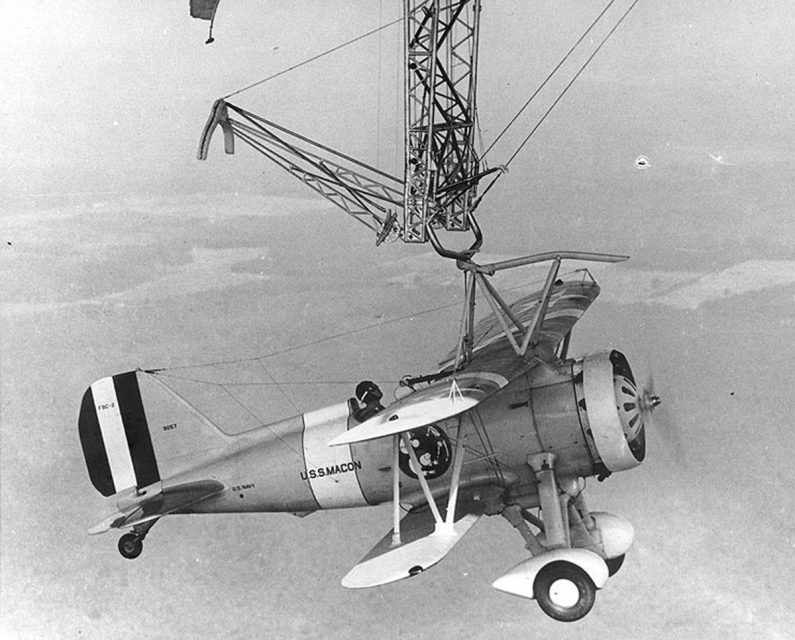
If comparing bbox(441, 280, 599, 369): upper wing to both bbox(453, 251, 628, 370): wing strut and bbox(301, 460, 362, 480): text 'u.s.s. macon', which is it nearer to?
bbox(453, 251, 628, 370): wing strut

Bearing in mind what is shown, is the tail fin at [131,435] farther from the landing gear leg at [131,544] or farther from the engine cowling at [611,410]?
the engine cowling at [611,410]

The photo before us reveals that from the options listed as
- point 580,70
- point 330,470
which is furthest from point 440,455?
point 580,70

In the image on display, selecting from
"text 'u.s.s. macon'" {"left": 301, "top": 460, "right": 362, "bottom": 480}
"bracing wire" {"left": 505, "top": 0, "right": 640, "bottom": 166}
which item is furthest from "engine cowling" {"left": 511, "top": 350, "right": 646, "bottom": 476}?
"bracing wire" {"left": 505, "top": 0, "right": 640, "bottom": 166}

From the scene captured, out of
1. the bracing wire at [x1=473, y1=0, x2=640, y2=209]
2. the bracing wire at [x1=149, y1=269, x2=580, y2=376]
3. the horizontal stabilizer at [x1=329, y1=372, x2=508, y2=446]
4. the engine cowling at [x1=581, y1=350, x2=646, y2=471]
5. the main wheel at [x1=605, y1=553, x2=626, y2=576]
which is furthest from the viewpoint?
the bracing wire at [x1=149, y1=269, x2=580, y2=376]

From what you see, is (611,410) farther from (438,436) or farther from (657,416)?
(438,436)

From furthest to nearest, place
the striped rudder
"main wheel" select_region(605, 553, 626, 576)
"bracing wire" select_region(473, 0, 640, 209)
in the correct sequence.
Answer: "bracing wire" select_region(473, 0, 640, 209) → the striped rudder → "main wheel" select_region(605, 553, 626, 576)

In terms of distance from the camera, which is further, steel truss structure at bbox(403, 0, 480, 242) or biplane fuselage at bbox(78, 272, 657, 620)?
steel truss structure at bbox(403, 0, 480, 242)

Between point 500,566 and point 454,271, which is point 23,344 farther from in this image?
point 500,566
